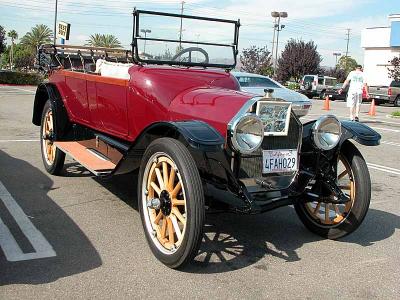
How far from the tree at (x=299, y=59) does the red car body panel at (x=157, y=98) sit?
137 feet

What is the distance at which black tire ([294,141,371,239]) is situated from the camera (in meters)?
3.94

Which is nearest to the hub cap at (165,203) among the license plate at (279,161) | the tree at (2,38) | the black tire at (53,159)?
the license plate at (279,161)

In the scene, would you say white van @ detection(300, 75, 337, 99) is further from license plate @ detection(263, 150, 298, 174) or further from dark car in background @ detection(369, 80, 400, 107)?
license plate @ detection(263, 150, 298, 174)

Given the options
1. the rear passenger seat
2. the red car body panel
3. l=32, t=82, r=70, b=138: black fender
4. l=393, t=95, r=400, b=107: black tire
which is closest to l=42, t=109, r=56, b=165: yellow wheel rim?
l=32, t=82, r=70, b=138: black fender

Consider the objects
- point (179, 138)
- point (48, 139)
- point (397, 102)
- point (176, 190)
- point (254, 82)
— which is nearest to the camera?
point (176, 190)

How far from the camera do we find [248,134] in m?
3.52

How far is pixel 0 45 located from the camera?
119 feet

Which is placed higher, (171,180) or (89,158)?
(171,180)

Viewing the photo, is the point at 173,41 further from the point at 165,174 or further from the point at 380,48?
the point at 380,48

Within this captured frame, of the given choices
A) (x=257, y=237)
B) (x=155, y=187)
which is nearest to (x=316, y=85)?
(x=257, y=237)

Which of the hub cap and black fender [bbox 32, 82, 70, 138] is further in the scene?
black fender [bbox 32, 82, 70, 138]

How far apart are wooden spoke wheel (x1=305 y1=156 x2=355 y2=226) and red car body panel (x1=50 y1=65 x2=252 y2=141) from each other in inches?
43.1

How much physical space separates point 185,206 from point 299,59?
144 feet

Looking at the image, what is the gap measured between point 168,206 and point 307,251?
1234mm
